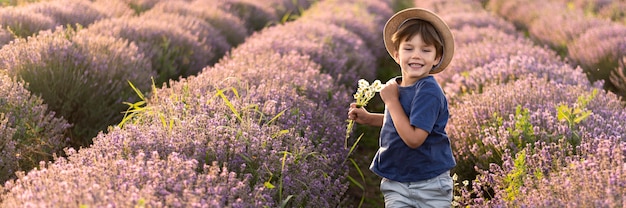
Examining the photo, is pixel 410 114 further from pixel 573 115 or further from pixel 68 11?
pixel 68 11

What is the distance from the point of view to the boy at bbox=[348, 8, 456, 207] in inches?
109

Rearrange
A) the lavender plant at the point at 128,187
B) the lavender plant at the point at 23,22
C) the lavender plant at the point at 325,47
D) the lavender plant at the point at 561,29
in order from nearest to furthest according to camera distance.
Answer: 1. the lavender plant at the point at 128,187
2. the lavender plant at the point at 23,22
3. the lavender plant at the point at 325,47
4. the lavender plant at the point at 561,29

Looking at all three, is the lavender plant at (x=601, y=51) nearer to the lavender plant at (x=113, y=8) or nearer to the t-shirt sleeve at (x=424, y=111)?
the t-shirt sleeve at (x=424, y=111)

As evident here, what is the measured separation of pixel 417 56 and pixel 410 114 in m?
0.26

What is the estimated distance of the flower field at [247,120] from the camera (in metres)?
2.38

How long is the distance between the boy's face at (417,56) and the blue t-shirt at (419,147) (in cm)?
5

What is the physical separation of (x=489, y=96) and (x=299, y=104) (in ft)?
4.16

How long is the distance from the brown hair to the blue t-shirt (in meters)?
Result: 0.15

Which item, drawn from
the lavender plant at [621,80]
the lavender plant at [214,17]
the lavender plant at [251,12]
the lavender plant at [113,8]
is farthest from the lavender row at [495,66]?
the lavender plant at [113,8]

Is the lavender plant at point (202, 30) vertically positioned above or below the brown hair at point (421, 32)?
below

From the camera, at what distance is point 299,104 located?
3.90 m

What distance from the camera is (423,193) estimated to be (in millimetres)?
2801

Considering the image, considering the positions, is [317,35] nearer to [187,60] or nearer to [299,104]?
[187,60]

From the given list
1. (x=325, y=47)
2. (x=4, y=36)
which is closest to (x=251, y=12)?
(x=325, y=47)
